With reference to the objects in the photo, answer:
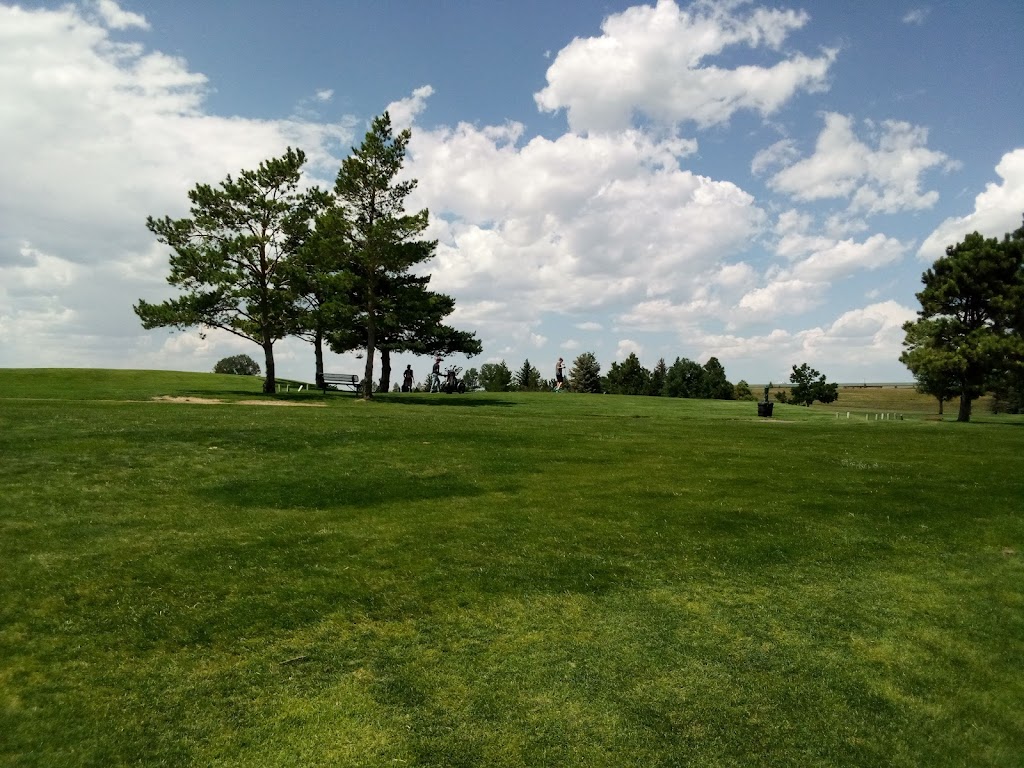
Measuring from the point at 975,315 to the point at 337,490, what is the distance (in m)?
59.1

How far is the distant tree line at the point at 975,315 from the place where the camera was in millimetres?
50197

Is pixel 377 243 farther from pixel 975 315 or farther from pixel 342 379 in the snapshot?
pixel 975 315

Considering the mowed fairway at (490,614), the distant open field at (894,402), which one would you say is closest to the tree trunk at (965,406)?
Answer: the mowed fairway at (490,614)

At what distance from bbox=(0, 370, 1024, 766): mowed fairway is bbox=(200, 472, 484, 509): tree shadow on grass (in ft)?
0.33

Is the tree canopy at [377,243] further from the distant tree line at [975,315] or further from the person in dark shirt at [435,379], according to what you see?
the distant tree line at [975,315]

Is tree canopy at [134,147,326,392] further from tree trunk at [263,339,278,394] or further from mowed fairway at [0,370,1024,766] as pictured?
mowed fairway at [0,370,1024,766]

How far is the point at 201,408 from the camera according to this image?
2928 cm

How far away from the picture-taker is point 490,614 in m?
9.34

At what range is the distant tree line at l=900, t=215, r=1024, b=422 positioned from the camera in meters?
50.2

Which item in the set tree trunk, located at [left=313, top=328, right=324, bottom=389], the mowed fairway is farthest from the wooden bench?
the mowed fairway

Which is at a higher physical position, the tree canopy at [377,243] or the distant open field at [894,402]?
the tree canopy at [377,243]

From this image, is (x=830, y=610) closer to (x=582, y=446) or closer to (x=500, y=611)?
(x=500, y=611)

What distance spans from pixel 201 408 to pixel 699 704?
27.3 meters

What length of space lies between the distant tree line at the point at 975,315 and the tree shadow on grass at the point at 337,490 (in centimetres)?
5145
